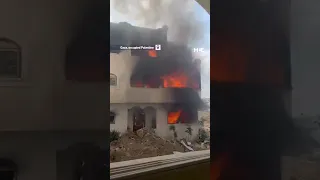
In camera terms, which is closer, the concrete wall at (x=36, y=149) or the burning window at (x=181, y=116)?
the concrete wall at (x=36, y=149)

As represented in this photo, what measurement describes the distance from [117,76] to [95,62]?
0.22 ft

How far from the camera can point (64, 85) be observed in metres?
0.84

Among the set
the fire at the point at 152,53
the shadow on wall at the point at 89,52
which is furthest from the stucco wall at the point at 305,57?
the shadow on wall at the point at 89,52

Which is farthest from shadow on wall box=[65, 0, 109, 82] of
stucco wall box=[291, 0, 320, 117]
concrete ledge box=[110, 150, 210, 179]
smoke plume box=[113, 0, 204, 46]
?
stucco wall box=[291, 0, 320, 117]

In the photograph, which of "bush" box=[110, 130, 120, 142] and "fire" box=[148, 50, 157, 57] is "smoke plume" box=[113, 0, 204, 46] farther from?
"bush" box=[110, 130, 120, 142]

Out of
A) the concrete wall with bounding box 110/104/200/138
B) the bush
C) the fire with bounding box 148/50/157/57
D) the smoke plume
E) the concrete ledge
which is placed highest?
the smoke plume

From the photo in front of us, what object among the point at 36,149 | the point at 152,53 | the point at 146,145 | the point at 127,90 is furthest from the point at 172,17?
the point at 36,149

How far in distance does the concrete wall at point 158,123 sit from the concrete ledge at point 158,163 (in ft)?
0.18

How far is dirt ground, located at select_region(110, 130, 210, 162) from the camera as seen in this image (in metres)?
0.90

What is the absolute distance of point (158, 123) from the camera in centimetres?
94

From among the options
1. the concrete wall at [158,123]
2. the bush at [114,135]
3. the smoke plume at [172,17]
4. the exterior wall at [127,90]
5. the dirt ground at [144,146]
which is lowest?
the dirt ground at [144,146]

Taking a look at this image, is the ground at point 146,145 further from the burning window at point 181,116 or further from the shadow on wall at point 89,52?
the shadow on wall at point 89,52

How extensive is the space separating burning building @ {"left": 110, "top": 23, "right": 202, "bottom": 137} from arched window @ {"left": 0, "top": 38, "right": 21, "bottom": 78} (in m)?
0.23

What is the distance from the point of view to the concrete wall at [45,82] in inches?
32.8
